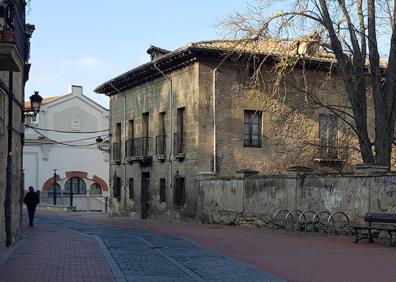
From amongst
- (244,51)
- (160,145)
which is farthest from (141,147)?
(244,51)

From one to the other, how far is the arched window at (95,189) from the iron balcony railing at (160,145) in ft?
88.7

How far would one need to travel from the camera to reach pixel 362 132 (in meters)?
21.6

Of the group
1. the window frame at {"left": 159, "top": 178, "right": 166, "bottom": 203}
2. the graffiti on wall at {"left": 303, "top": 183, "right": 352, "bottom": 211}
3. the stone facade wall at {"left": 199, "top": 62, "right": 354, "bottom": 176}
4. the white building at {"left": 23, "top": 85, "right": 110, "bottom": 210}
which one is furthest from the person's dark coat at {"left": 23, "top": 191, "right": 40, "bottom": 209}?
the white building at {"left": 23, "top": 85, "right": 110, "bottom": 210}

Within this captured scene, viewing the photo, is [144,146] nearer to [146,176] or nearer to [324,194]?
[146,176]

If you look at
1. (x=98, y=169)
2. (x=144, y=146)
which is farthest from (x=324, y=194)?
(x=98, y=169)

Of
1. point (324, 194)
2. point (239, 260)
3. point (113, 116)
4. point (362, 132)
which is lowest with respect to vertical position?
point (239, 260)

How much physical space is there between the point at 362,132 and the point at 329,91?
923cm

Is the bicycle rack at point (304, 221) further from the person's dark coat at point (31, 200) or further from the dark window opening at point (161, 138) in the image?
the dark window opening at point (161, 138)

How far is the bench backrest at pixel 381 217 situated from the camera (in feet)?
47.2

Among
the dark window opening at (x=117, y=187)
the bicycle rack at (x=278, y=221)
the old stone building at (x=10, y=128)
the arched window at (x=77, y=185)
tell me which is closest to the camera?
the old stone building at (x=10, y=128)

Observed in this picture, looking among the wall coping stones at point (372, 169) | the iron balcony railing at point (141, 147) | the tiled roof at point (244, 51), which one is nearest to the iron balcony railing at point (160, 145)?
the iron balcony railing at point (141, 147)

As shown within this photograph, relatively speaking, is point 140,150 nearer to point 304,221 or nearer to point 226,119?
point 226,119

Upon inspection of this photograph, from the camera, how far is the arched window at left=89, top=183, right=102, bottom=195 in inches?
2239

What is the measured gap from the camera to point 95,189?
5731 centimetres
